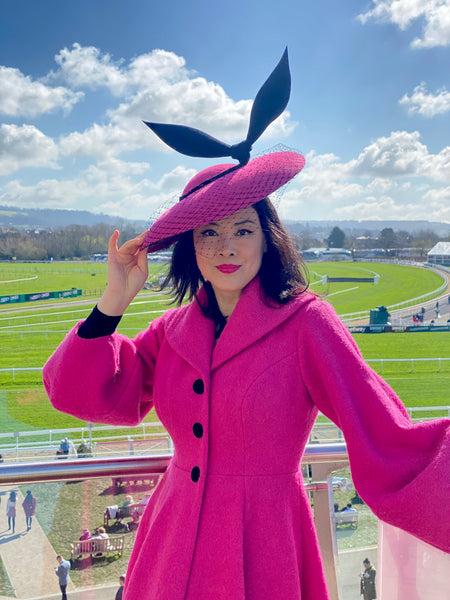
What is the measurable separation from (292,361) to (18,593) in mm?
983

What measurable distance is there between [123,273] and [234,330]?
0.89 feet

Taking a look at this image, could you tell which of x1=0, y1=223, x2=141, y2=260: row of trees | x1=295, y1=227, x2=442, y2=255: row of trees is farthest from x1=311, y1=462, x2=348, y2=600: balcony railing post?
x1=0, y1=223, x2=141, y2=260: row of trees

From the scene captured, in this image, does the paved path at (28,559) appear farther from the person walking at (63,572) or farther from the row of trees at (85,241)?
the row of trees at (85,241)

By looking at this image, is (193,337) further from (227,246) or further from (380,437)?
(380,437)

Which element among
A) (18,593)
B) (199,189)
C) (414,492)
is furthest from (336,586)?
(199,189)

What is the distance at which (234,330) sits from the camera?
0.92 meters

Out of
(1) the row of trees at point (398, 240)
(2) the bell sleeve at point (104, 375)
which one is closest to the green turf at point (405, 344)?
(1) the row of trees at point (398, 240)

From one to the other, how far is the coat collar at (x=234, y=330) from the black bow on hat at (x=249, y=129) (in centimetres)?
26

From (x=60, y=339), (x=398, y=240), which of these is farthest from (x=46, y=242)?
(x=398, y=240)

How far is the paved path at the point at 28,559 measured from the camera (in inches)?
50.4

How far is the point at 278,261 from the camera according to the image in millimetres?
978

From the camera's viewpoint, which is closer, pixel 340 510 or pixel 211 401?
pixel 211 401

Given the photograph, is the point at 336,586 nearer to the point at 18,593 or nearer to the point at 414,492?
the point at 414,492

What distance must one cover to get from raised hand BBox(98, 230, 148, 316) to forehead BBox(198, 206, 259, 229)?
0.60 ft
